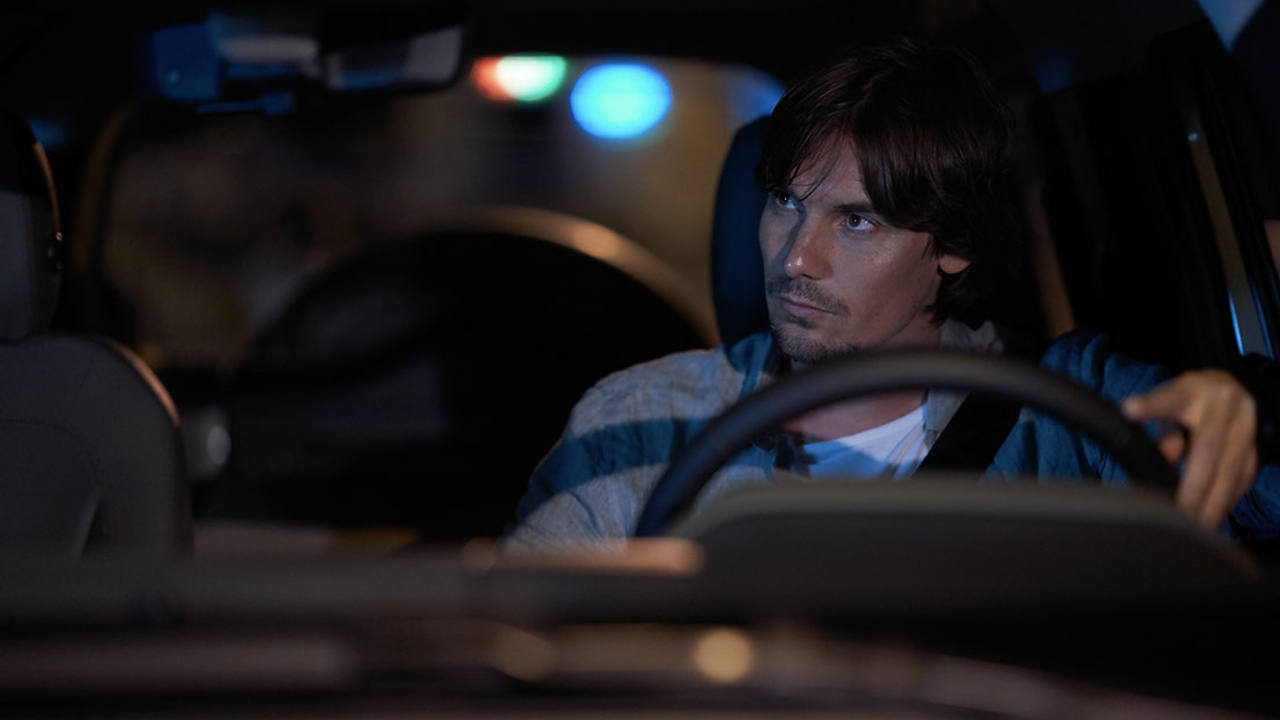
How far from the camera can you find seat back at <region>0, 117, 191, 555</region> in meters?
1.76

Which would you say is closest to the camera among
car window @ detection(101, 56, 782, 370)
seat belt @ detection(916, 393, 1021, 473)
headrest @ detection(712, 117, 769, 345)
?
seat belt @ detection(916, 393, 1021, 473)

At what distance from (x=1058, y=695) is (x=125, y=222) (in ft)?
18.8

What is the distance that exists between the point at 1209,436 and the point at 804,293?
2.30 feet

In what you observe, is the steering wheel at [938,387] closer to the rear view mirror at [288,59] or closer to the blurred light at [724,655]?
the blurred light at [724,655]

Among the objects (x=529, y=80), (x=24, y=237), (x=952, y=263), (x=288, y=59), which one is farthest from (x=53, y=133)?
(x=529, y=80)

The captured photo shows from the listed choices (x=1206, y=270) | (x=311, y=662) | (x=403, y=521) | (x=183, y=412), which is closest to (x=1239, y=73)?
(x=1206, y=270)

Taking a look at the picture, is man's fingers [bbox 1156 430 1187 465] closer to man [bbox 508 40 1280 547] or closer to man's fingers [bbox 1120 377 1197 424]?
man's fingers [bbox 1120 377 1197 424]

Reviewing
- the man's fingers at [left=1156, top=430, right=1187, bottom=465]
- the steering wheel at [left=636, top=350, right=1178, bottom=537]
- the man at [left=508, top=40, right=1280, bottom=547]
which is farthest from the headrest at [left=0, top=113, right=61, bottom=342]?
the man's fingers at [left=1156, top=430, right=1187, bottom=465]

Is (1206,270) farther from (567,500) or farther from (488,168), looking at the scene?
(488,168)

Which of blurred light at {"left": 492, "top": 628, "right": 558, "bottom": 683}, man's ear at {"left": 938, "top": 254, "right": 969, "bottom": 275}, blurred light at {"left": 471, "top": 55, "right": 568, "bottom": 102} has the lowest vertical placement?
blurred light at {"left": 492, "top": 628, "right": 558, "bottom": 683}

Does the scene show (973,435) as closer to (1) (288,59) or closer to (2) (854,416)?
(2) (854,416)

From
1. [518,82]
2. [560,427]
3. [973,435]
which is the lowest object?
[560,427]

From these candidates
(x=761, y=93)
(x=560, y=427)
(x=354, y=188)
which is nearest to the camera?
(x=761, y=93)

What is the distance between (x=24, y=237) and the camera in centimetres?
173
